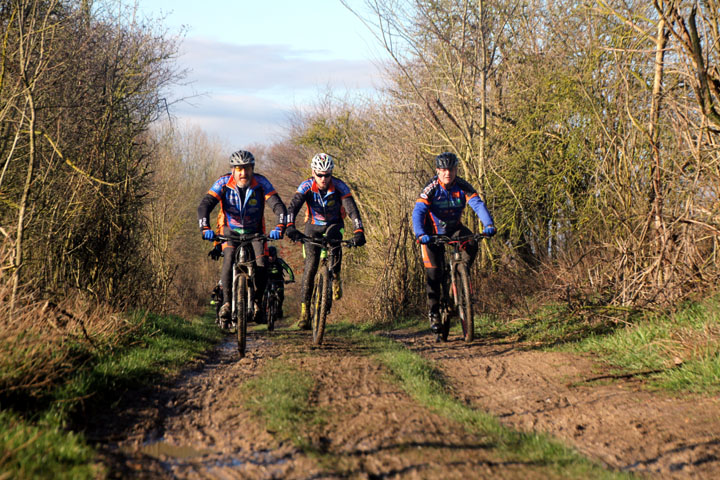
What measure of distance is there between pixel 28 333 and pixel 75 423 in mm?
1364

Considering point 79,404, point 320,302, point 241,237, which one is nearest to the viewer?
point 79,404

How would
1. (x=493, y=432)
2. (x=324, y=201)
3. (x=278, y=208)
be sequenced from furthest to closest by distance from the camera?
1. (x=324, y=201)
2. (x=278, y=208)
3. (x=493, y=432)

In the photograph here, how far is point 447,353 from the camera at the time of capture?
755 cm

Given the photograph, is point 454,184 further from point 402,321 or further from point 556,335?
point 402,321

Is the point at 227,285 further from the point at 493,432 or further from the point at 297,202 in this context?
the point at 493,432

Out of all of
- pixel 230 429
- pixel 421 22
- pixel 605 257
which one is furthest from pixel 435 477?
pixel 421 22

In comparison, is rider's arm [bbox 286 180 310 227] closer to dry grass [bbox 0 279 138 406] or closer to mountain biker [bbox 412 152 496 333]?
mountain biker [bbox 412 152 496 333]

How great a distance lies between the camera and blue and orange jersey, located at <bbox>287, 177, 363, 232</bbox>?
8.59 metres

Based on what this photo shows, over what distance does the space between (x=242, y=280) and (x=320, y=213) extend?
1706 mm

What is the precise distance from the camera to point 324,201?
28.3 ft

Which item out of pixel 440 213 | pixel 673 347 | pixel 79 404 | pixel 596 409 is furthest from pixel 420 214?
pixel 79 404

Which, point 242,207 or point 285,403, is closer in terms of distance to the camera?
point 285,403

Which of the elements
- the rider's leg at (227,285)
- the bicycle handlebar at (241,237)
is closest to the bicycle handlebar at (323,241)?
the bicycle handlebar at (241,237)

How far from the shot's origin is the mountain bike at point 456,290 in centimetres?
793
